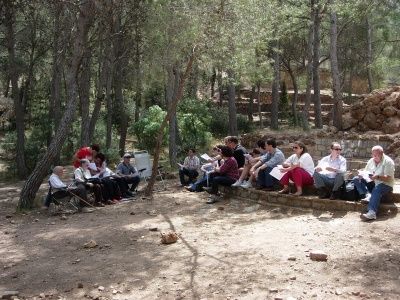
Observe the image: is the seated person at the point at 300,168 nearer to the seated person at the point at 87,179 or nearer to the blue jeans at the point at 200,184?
the blue jeans at the point at 200,184

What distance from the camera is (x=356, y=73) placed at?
106ft

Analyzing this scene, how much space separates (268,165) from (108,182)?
340 centimetres

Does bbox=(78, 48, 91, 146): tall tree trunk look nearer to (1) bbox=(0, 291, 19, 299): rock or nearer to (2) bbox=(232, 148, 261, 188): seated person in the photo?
(2) bbox=(232, 148, 261, 188): seated person

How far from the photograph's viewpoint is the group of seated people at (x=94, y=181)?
364 inches

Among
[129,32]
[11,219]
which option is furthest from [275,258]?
[129,32]

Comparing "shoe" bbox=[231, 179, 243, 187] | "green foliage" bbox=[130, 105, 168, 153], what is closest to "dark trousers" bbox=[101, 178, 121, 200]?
"shoe" bbox=[231, 179, 243, 187]

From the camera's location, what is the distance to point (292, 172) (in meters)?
8.27

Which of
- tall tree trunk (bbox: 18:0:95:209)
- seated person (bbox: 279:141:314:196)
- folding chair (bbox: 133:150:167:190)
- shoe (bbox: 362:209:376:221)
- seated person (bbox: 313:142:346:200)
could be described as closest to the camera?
shoe (bbox: 362:209:376:221)

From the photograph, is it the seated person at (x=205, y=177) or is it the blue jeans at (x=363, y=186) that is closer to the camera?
the blue jeans at (x=363, y=186)

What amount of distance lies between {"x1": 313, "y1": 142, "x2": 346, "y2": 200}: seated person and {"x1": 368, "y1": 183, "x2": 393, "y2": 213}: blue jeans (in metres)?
0.75

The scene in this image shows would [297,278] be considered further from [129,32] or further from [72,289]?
[129,32]

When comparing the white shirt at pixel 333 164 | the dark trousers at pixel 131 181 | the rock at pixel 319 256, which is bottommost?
the rock at pixel 319 256

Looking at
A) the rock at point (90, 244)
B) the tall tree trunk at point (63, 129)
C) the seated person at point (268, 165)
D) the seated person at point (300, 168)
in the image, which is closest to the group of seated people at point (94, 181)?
the tall tree trunk at point (63, 129)

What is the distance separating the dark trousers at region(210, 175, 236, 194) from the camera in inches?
376
